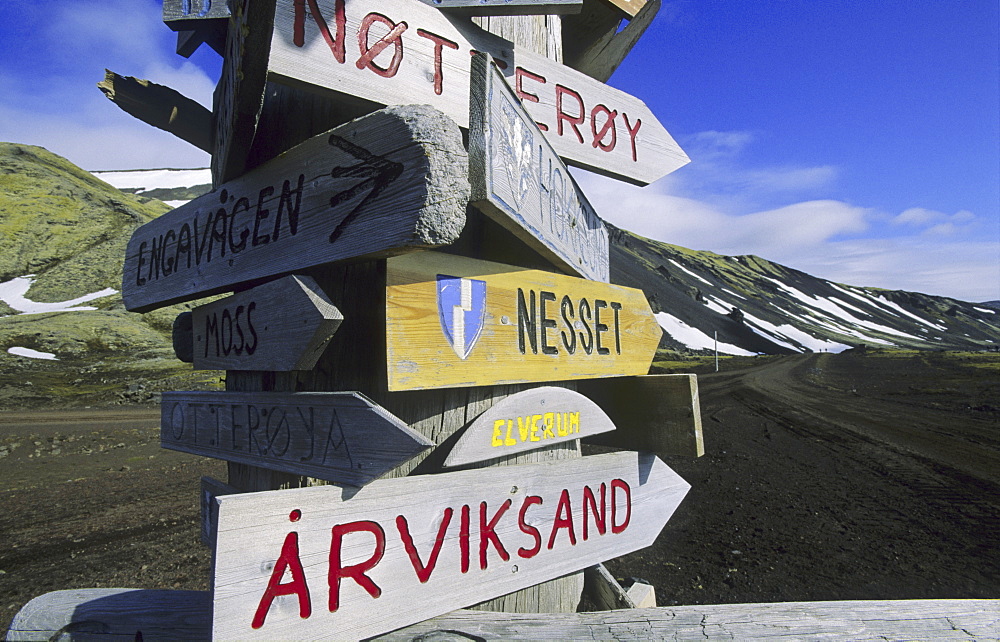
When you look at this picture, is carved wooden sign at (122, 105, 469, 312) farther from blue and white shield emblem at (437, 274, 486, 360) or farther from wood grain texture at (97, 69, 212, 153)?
wood grain texture at (97, 69, 212, 153)

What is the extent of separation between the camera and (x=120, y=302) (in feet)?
94.3

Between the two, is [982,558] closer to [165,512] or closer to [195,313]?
[195,313]

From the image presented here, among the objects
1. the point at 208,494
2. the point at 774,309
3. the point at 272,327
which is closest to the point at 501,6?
the point at 272,327

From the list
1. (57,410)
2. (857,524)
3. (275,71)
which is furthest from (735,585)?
(57,410)

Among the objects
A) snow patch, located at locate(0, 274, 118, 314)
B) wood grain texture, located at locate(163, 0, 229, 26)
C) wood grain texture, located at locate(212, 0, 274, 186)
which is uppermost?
snow patch, located at locate(0, 274, 118, 314)

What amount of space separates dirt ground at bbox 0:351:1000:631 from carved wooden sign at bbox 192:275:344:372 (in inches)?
138

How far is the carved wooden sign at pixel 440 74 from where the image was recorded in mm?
1138

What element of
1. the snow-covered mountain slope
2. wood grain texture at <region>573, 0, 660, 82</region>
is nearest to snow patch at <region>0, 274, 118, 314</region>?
wood grain texture at <region>573, 0, 660, 82</region>

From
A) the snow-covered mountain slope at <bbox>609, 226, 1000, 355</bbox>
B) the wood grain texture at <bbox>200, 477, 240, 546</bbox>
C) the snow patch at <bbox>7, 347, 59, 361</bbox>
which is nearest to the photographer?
the wood grain texture at <bbox>200, 477, 240, 546</bbox>

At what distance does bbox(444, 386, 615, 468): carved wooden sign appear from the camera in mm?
1264

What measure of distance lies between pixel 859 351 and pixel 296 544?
58.9 meters

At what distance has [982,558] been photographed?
4727 mm

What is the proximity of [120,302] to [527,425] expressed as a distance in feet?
112

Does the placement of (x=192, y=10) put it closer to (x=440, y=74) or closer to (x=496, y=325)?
(x=440, y=74)
